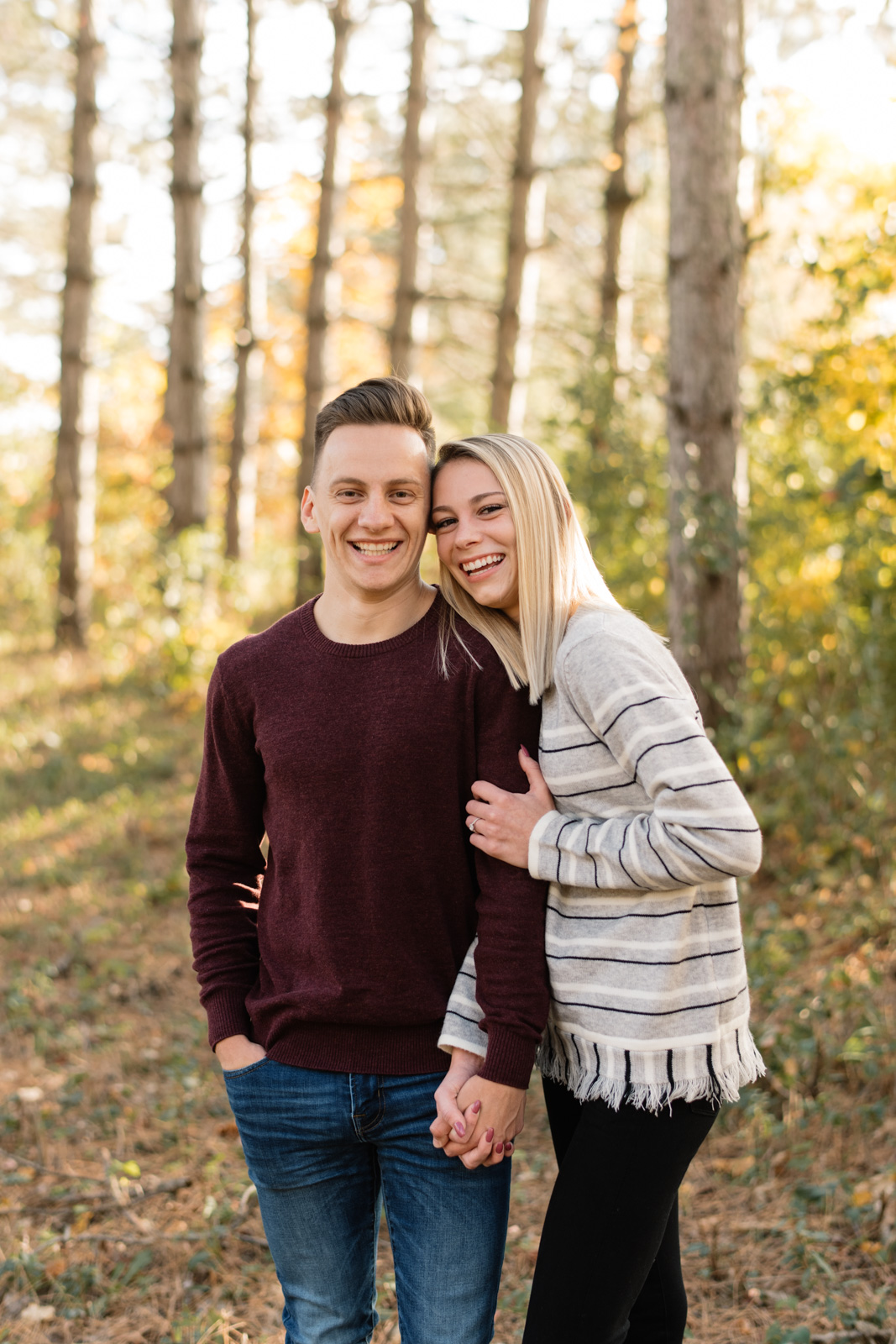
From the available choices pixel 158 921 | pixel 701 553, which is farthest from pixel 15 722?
pixel 701 553

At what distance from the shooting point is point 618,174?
447 inches

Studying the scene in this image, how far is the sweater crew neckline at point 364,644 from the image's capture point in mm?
2031

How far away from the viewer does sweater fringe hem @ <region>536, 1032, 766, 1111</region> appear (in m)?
1.79

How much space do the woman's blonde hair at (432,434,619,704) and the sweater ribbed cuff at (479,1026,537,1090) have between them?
58 centimetres

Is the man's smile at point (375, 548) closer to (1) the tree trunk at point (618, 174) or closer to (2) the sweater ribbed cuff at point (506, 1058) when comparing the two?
(2) the sweater ribbed cuff at point (506, 1058)

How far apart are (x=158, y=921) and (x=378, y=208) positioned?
16.9 meters

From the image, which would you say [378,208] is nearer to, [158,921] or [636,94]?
[636,94]

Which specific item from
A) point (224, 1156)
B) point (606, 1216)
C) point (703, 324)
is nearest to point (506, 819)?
point (606, 1216)

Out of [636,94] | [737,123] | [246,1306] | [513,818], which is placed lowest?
[246,1306]

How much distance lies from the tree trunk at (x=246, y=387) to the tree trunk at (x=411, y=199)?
316cm

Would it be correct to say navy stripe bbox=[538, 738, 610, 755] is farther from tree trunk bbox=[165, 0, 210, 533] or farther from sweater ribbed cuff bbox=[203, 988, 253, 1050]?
tree trunk bbox=[165, 0, 210, 533]

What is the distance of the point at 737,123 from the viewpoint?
16.2ft

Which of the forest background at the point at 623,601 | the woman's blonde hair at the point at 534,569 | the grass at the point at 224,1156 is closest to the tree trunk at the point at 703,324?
the forest background at the point at 623,601

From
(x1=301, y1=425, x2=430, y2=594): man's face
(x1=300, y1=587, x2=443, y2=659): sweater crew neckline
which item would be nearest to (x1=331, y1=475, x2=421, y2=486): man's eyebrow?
(x1=301, y1=425, x2=430, y2=594): man's face
